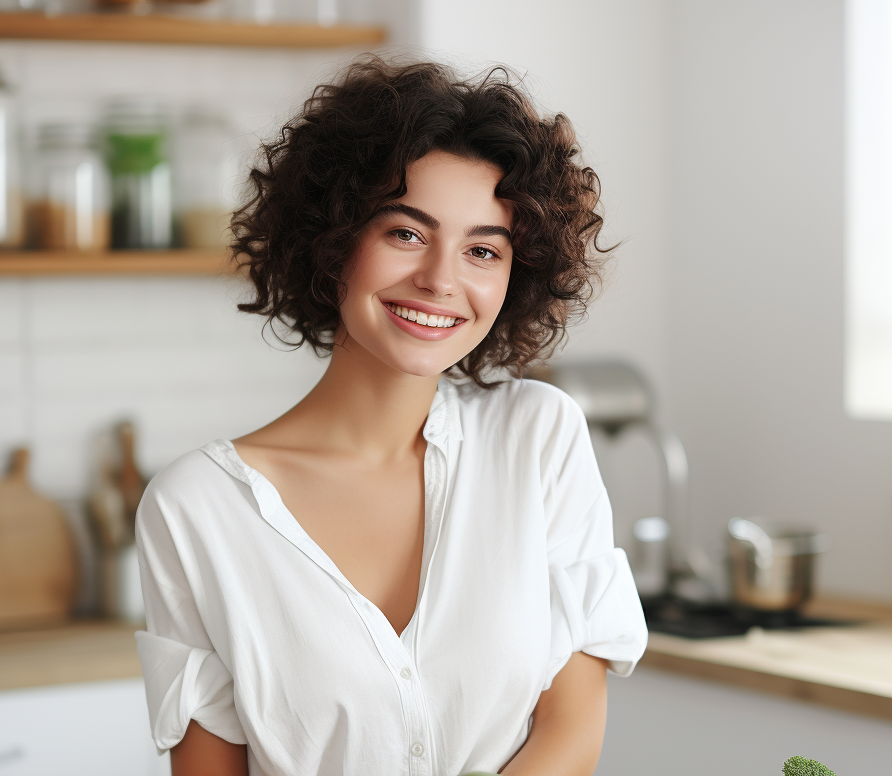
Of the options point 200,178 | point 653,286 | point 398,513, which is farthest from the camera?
point 653,286

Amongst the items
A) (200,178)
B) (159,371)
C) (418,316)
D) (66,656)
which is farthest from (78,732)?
(418,316)

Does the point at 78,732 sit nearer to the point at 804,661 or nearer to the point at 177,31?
the point at 804,661

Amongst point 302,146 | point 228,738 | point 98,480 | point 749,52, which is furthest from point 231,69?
point 228,738

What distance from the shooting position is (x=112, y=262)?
2.13 m

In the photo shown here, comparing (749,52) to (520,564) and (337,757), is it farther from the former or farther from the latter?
(337,757)

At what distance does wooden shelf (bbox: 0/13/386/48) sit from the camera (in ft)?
6.89

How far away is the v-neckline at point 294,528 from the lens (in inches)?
41.1

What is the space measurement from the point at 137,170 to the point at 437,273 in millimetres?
1400

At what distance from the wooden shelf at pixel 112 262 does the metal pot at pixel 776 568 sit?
123 cm

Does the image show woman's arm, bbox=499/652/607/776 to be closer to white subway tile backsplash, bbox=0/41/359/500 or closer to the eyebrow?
the eyebrow

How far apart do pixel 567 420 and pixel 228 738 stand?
53 centimetres

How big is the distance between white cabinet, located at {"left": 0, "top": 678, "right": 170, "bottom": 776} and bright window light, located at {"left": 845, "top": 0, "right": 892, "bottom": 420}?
5.45 ft

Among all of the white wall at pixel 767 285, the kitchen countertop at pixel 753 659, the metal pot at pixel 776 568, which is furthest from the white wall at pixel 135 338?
the metal pot at pixel 776 568

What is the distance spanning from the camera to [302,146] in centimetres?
109
